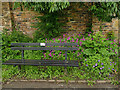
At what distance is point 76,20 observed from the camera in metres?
5.00

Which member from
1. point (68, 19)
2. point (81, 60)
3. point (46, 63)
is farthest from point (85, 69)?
point (68, 19)

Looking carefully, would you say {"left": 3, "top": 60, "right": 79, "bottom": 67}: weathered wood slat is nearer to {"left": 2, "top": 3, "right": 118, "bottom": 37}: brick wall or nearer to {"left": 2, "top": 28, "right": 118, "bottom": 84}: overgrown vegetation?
{"left": 2, "top": 28, "right": 118, "bottom": 84}: overgrown vegetation

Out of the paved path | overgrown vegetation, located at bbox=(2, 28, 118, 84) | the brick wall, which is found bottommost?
the paved path

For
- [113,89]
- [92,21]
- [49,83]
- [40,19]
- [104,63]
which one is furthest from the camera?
[40,19]

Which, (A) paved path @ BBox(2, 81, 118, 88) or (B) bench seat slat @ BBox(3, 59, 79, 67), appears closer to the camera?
(A) paved path @ BBox(2, 81, 118, 88)

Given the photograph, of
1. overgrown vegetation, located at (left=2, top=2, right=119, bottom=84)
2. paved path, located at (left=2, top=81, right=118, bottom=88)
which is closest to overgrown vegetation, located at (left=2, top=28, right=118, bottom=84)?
overgrown vegetation, located at (left=2, top=2, right=119, bottom=84)

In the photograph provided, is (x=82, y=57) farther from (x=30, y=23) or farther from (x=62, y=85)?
(x=30, y=23)

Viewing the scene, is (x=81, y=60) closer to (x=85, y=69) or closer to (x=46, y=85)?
(x=85, y=69)

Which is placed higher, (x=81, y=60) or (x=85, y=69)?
(x=81, y=60)

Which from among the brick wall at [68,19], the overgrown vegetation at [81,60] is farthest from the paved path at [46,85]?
the brick wall at [68,19]

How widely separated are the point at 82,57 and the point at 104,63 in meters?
0.77

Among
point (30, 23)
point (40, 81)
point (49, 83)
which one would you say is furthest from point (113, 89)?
point (30, 23)

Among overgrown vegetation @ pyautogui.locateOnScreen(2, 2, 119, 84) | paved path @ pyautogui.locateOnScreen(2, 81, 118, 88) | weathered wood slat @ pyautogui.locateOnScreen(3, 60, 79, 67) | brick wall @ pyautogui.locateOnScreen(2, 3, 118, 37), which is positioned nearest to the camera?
paved path @ pyautogui.locateOnScreen(2, 81, 118, 88)

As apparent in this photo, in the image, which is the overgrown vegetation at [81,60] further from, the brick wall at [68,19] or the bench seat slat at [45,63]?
the brick wall at [68,19]
